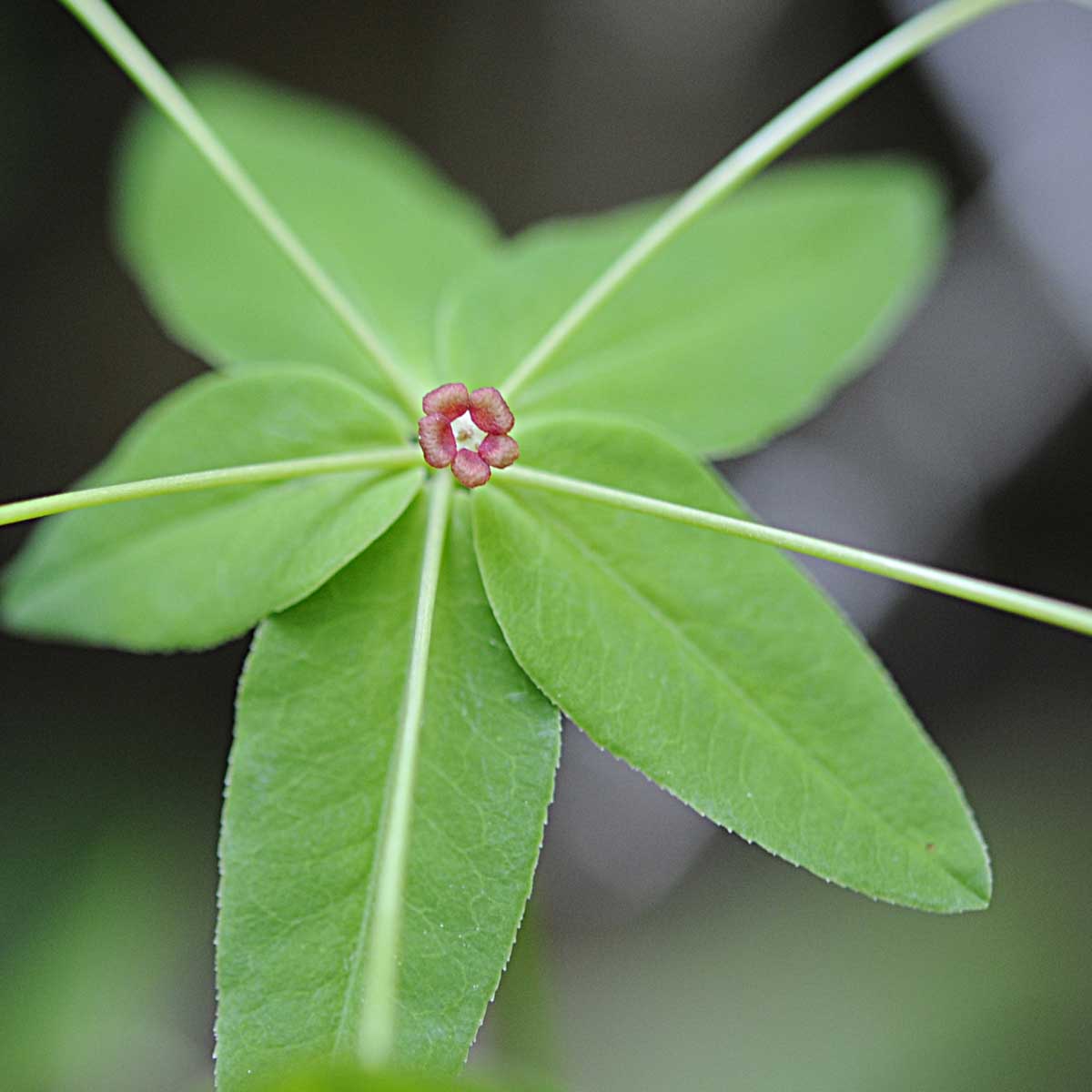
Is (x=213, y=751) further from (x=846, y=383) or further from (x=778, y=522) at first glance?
(x=846, y=383)

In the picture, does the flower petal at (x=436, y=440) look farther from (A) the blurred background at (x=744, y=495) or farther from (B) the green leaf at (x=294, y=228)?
(A) the blurred background at (x=744, y=495)

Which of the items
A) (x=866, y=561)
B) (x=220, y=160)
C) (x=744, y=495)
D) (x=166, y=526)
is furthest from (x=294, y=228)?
(x=744, y=495)

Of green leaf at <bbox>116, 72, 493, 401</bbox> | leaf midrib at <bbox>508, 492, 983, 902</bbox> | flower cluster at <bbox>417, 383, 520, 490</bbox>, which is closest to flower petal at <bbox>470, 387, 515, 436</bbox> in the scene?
flower cluster at <bbox>417, 383, 520, 490</bbox>

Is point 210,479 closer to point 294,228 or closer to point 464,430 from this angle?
point 464,430

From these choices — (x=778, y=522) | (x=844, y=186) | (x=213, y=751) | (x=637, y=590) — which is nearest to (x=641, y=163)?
(x=778, y=522)

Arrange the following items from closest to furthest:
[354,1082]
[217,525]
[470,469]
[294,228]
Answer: [354,1082]
[470,469]
[217,525]
[294,228]

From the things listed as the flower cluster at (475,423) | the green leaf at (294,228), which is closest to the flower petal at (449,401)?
the flower cluster at (475,423)
